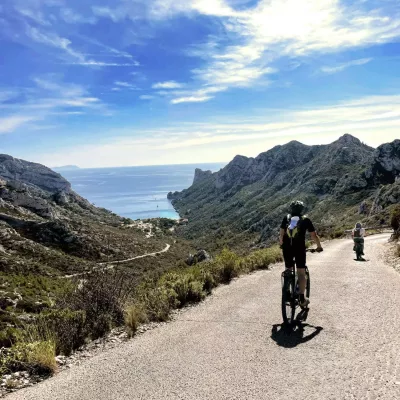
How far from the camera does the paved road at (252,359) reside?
4422 millimetres

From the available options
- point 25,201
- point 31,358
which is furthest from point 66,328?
point 25,201

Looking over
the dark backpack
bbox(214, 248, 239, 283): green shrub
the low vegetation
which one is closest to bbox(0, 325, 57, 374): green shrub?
the low vegetation

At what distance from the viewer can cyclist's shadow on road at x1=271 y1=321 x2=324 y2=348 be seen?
19.4ft

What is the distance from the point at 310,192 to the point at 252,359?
373 ft

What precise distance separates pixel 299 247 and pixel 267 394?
313 centimetres

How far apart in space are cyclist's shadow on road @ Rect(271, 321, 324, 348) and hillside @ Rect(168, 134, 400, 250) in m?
34.6

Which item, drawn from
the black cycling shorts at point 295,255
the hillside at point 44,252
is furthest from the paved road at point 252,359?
the hillside at point 44,252

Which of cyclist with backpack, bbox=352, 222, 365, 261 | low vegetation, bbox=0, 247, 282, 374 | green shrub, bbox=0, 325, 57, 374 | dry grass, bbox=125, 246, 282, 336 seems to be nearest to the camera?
green shrub, bbox=0, 325, 57, 374

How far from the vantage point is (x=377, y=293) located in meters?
8.90

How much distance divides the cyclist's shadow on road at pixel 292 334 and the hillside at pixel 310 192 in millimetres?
34644

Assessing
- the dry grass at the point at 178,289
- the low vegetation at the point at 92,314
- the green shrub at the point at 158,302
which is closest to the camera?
the low vegetation at the point at 92,314

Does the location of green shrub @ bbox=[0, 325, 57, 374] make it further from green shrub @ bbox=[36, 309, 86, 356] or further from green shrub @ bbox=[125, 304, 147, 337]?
green shrub @ bbox=[125, 304, 147, 337]

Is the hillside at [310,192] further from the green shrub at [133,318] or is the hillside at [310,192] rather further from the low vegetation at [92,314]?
the green shrub at [133,318]

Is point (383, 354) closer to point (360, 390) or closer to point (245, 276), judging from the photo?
point (360, 390)
